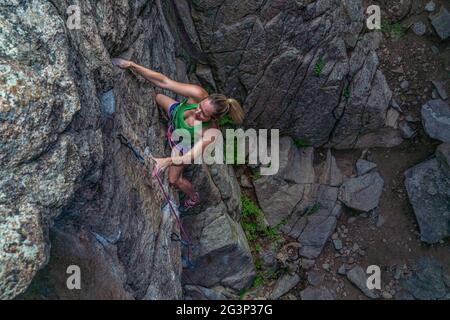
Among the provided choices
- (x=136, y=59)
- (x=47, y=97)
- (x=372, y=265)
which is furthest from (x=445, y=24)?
(x=47, y=97)

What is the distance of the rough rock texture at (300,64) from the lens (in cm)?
945

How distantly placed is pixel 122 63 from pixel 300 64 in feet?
17.1

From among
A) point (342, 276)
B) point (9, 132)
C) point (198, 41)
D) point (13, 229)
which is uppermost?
point (198, 41)

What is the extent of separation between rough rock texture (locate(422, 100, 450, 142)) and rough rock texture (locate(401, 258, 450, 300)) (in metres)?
3.54

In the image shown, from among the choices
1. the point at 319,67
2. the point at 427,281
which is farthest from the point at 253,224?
the point at 427,281

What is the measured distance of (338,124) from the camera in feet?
38.8

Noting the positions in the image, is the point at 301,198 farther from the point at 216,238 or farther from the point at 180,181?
the point at 180,181

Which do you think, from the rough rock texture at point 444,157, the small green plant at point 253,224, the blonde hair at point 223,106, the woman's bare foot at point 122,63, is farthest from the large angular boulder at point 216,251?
the rough rock texture at point 444,157

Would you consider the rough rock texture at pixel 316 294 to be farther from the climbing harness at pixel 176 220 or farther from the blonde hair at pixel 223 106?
the blonde hair at pixel 223 106

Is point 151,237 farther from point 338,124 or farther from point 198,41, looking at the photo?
point 338,124

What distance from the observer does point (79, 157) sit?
15.4 ft

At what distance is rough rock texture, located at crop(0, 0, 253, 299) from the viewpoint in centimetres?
407

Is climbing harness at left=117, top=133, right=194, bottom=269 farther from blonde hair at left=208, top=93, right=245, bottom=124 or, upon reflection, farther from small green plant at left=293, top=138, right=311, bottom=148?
small green plant at left=293, top=138, right=311, bottom=148

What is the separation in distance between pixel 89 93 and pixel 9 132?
1224mm
